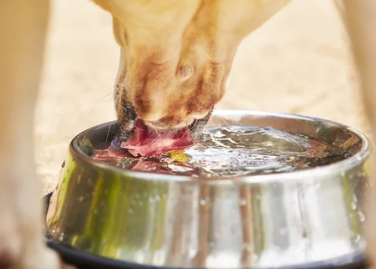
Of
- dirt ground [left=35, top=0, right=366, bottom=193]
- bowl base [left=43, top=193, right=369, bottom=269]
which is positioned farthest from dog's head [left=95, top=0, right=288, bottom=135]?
dirt ground [left=35, top=0, right=366, bottom=193]

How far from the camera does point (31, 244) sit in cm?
86

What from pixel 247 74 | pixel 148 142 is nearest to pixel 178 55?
pixel 148 142

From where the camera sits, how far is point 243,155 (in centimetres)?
109

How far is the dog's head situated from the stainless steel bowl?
201mm

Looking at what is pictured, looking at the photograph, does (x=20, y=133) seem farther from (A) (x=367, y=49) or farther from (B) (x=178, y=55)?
(A) (x=367, y=49)

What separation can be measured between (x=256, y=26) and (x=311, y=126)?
0.28 m

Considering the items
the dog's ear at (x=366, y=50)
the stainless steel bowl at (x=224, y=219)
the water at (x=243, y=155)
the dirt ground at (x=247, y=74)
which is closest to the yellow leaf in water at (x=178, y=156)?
the water at (x=243, y=155)

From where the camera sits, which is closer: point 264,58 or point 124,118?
point 124,118

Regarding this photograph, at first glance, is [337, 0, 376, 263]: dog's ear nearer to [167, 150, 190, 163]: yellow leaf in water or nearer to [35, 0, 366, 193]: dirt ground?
[167, 150, 190, 163]: yellow leaf in water

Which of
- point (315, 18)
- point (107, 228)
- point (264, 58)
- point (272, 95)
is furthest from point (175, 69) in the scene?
point (315, 18)

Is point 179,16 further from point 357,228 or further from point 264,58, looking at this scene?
point 264,58

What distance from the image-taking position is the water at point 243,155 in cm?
100

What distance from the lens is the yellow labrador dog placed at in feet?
2.79

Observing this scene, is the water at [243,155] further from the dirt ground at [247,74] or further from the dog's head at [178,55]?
the dirt ground at [247,74]
